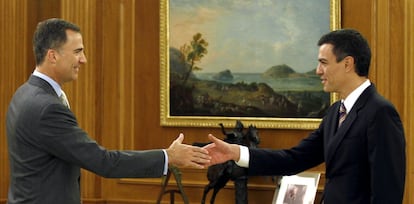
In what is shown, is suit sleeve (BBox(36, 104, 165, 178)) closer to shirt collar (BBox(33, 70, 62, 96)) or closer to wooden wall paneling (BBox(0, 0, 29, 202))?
shirt collar (BBox(33, 70, 62, 96))

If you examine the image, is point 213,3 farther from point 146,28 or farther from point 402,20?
point 402,20

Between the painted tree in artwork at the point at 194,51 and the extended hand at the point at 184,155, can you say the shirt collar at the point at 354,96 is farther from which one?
the painted tree in artwork at the point at 194,51

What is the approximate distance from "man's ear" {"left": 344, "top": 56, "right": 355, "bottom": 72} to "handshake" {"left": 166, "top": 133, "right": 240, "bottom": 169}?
848 mm

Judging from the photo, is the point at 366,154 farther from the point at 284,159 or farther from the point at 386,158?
the point at 284,159

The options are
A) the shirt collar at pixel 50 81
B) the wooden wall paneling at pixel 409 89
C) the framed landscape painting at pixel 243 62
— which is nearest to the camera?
the shirt collar at pixel 50 81

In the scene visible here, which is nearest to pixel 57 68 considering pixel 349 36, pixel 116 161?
pixel 116 161

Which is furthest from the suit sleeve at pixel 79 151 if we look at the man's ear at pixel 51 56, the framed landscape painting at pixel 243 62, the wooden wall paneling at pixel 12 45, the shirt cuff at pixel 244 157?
the wooden wall paneling at pixel 12 45

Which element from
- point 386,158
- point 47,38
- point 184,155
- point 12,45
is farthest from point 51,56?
point 12,45

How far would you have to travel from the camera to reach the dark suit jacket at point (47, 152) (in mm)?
3201

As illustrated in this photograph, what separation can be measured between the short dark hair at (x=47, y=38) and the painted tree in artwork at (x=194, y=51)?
2.66m

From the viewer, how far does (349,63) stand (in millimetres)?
3299

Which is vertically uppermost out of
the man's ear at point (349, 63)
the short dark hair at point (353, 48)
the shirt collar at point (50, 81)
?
the short dark hair at point (353, 48)

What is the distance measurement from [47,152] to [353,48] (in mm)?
1527

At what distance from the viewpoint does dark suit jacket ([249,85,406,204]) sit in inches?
119
